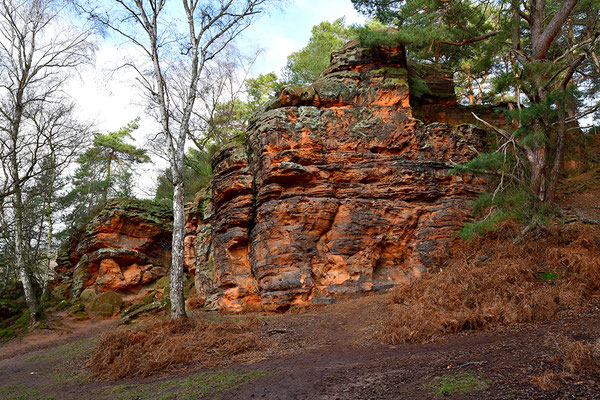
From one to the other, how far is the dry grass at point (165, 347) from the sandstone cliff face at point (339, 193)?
396 cm

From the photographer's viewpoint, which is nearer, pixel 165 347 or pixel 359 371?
pixel 359 371

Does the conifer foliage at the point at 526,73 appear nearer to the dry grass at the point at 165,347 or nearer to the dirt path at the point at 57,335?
the dry grass at the point at 165,347

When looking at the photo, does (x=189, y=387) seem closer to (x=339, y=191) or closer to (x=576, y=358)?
(x=576, y=358)

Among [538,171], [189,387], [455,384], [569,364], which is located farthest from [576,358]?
[538,171]

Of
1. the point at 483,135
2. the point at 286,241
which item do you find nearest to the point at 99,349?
the point at 286,241

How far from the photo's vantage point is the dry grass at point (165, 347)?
633 centimetres

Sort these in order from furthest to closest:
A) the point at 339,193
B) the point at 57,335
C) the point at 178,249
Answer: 1. the point at 57,335
2. the point at 339,193
3. the point at 178,249

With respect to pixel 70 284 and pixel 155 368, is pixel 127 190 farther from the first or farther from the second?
pixel 155 368

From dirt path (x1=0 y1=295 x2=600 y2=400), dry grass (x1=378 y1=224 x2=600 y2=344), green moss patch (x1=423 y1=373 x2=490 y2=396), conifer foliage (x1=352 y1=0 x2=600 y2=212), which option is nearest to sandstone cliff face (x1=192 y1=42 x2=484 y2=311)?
conifer foliage (x1=352 y1=0 x2=600 y2=212)

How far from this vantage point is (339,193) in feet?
41.6

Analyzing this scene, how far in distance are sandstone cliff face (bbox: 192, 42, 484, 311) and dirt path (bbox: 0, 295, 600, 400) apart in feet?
13.4

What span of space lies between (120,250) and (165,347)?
16.6 m

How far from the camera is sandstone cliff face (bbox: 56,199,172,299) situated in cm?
2070

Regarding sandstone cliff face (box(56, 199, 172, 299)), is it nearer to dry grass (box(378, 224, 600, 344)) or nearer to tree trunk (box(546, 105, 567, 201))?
dry grass (box(378, 224, 600, 344))
